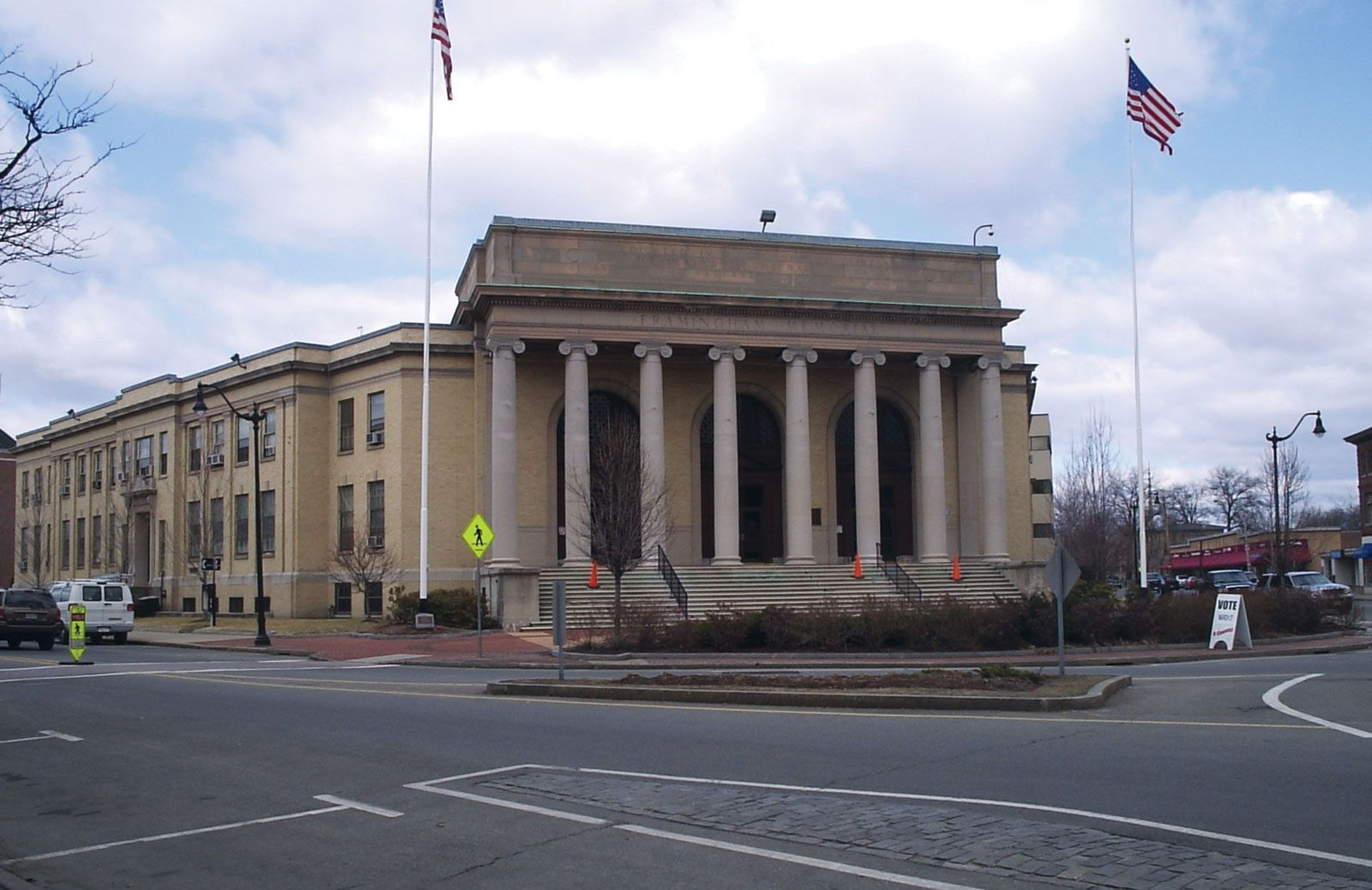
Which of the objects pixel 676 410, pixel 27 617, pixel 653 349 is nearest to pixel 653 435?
pixel 653 349

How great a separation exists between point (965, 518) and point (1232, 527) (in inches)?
3859

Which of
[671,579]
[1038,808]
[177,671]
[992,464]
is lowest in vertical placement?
[177,671]

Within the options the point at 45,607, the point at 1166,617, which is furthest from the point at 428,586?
the point at 1166,617

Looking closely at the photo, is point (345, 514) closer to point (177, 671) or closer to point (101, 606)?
point (101, 606)

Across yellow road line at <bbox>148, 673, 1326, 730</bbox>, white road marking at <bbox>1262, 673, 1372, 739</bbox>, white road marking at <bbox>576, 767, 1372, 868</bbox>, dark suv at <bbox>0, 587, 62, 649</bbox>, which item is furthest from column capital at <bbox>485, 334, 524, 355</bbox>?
white road marking at <bbox>576, 767, 1372, 868</bbox>

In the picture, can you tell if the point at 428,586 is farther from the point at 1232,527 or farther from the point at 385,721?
the point at 1232,527

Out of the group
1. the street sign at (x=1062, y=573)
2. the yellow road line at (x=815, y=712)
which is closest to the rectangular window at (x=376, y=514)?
Answer: the yellow road line at (x=815, y=712)

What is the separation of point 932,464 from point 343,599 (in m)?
23.6

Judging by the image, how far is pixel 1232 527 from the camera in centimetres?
13438

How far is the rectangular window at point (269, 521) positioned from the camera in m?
51.2

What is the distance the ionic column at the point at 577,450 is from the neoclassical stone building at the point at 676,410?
10cm

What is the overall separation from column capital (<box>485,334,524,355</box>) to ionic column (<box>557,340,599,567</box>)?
4.80 ft

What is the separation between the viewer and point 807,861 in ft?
25.9

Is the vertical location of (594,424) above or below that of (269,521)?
above
